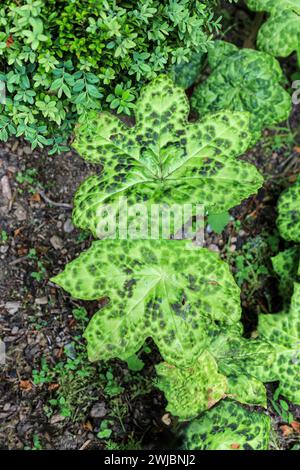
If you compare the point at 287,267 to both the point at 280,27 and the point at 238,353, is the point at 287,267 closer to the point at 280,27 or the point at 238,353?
the point at 238,353

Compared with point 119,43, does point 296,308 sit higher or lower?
lower

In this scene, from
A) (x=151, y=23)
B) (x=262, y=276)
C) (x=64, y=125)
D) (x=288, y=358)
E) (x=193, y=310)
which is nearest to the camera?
(x=193, y=310)

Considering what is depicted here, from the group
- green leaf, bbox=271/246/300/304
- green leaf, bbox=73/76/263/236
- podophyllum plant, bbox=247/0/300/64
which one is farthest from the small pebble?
podophyllum plant, bbox=247/0/300/64

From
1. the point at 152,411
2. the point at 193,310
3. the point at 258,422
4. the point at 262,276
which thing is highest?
the point at 193,310

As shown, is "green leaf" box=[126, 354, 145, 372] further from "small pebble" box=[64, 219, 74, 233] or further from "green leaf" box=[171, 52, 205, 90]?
"green leaf" box=[171, 52, 205, 90]

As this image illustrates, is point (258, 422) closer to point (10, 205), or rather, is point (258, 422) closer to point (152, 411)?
point (152, 411)

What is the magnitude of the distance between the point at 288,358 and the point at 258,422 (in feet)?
1.49

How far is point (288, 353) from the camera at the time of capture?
2840 millimetres

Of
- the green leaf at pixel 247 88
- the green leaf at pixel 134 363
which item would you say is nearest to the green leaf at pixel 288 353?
the green leaf at pixel 134 363

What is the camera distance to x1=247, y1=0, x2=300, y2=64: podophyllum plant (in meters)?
2.90

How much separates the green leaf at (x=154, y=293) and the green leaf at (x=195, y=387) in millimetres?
258

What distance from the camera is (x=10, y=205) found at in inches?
118
